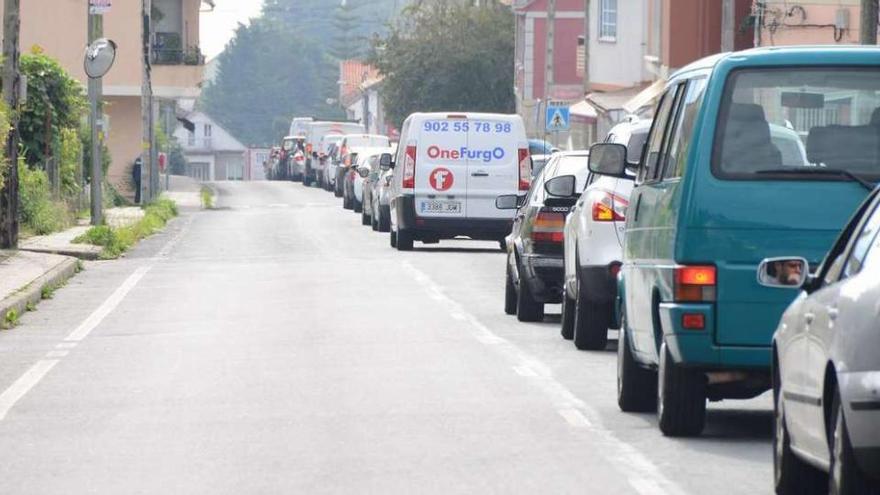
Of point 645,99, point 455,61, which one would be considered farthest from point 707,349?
point 455,61

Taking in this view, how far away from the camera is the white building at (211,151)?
177 metres

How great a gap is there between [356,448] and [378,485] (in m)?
1.24

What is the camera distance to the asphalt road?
1016 centimetres

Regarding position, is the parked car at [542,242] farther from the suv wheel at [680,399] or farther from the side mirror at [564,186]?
the suv wheel at [680,399]

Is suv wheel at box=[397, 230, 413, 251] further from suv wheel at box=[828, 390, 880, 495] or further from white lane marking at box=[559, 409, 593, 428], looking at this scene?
suv wheel at box=[828, 390, 880, 495]

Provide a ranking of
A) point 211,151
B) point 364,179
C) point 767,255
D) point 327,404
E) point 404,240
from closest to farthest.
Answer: point 767,255, point 327,404, point 404,240, point 364,179, point 211,151

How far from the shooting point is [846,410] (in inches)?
283

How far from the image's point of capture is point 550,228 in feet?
62.2

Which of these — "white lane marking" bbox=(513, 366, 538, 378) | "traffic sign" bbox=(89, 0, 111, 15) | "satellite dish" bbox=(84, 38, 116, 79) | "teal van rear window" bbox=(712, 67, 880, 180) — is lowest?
"white lane marking" bbox=(513, 366, 538, 378)

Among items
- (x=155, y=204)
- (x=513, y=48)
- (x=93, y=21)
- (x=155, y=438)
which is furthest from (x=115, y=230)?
(x=513, y=48)

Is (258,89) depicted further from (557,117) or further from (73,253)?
(73,253)

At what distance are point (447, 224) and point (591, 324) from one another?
16078mm

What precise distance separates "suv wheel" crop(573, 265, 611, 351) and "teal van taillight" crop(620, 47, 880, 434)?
508 cm

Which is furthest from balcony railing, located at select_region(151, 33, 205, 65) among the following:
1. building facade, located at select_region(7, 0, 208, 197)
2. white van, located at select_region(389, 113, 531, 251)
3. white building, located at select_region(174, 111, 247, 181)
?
white building, located at select_region(174, 111, 247, 181)
